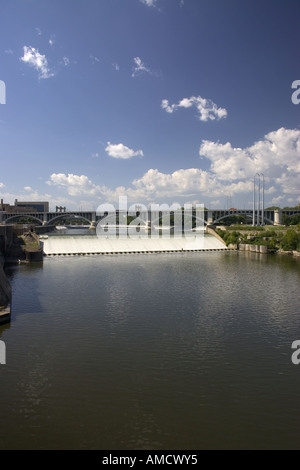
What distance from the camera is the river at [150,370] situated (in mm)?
7020

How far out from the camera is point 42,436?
6.85 m

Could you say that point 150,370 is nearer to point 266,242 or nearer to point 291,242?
point 291,242

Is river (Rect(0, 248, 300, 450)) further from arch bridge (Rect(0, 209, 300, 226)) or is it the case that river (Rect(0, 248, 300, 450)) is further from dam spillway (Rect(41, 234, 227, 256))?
arch bridge (Rect(0, 209, 300, 226))

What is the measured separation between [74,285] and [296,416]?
16037 millimetres

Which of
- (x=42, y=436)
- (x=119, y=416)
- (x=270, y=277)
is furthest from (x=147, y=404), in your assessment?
(x=270, y=277)

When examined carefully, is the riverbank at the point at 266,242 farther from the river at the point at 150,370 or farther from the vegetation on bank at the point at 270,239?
the river at the point at 150,370

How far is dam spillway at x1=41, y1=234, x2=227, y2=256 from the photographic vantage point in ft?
130

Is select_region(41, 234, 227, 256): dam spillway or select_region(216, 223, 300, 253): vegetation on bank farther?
select_region(216, 223, 300, 253): vegetation on bank

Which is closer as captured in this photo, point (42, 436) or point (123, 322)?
point (42, 436)

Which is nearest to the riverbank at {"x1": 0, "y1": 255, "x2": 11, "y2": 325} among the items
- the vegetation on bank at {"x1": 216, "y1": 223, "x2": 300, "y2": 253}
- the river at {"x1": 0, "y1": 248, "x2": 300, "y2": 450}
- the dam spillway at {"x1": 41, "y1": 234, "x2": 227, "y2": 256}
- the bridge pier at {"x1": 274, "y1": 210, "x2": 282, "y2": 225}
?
the river at {"x1": 0, "y1": 248, "x2": 300, "y2": 450}

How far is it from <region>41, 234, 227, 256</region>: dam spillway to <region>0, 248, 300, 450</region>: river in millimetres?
19546

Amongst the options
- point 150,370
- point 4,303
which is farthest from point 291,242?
point 150,370
